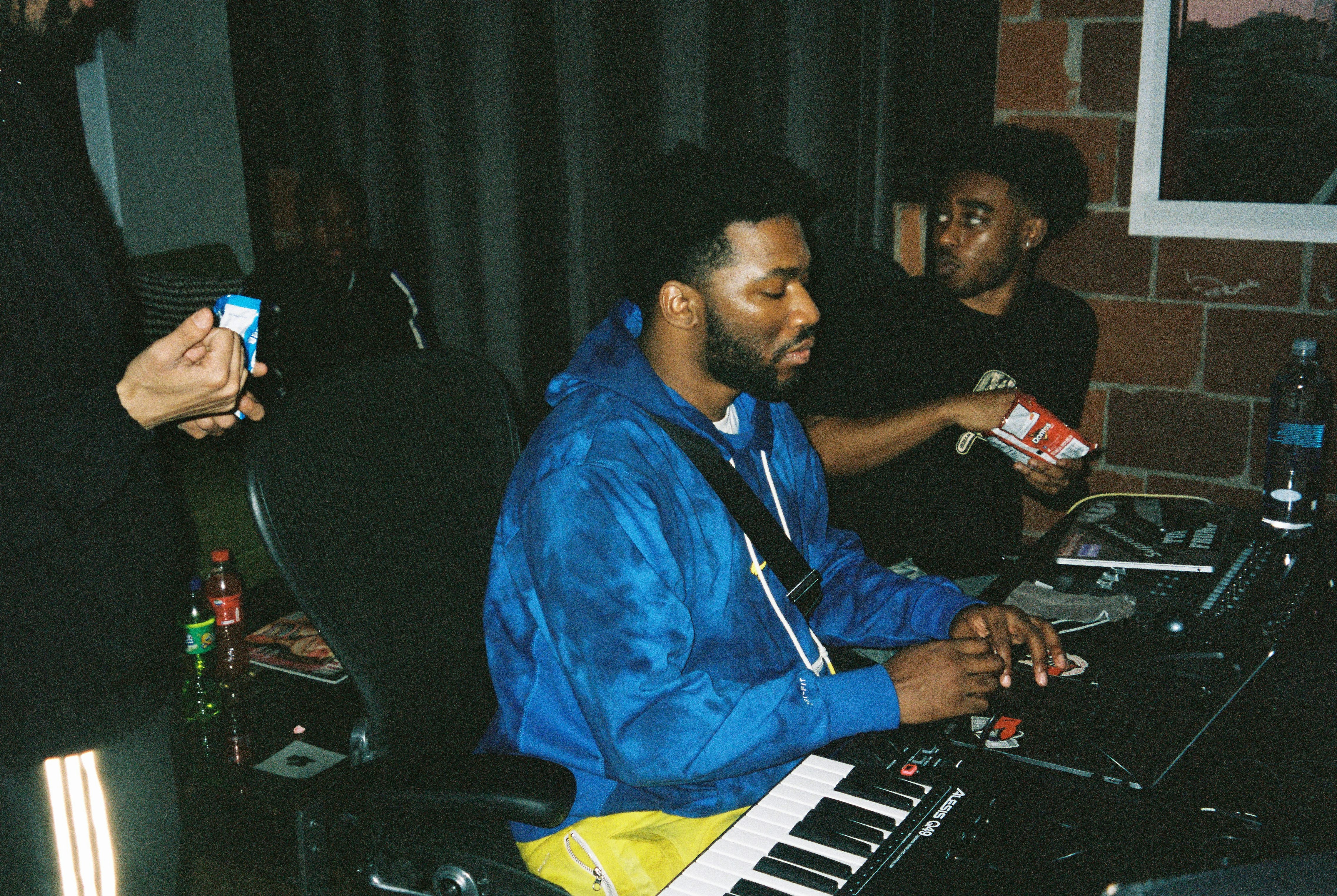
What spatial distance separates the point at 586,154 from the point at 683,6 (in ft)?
1.35

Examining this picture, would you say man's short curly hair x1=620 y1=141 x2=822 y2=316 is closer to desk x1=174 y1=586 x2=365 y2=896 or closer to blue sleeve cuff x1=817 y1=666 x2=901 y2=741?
blue sleeve cuff x1=817 y1=666 x2=901 y2=741

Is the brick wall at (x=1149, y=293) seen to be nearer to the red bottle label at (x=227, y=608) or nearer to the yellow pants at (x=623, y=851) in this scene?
the yellow pants at (x=623, y=851)

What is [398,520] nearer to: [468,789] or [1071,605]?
[468,789]

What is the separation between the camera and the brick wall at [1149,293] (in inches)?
92.5

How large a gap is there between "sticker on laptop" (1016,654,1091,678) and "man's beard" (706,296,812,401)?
0.49 metres

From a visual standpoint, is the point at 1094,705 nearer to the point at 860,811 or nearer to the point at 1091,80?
the point at 860,811

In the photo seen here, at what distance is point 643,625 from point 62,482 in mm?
615

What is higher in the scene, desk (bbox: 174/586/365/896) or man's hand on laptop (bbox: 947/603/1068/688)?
man's hand on laptop (bbox: 947/603/1068/688)

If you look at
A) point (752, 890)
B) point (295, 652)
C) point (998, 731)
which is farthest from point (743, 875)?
point (295, 652)

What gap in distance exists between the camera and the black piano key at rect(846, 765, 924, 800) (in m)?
1.04

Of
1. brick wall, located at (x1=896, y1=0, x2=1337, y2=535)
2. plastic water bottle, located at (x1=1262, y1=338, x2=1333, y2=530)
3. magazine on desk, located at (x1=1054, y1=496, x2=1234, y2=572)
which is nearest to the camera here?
magazine on desk, located at (x1=1054, y1=496, x2=1234, y2=572)

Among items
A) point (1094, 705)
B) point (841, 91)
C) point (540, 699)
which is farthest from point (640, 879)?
point (841, 91)

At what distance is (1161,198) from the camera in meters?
2.41

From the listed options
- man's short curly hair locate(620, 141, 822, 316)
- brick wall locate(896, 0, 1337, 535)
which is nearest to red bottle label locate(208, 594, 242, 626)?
man's short curly hair locate(620, 141, 822, 316)
